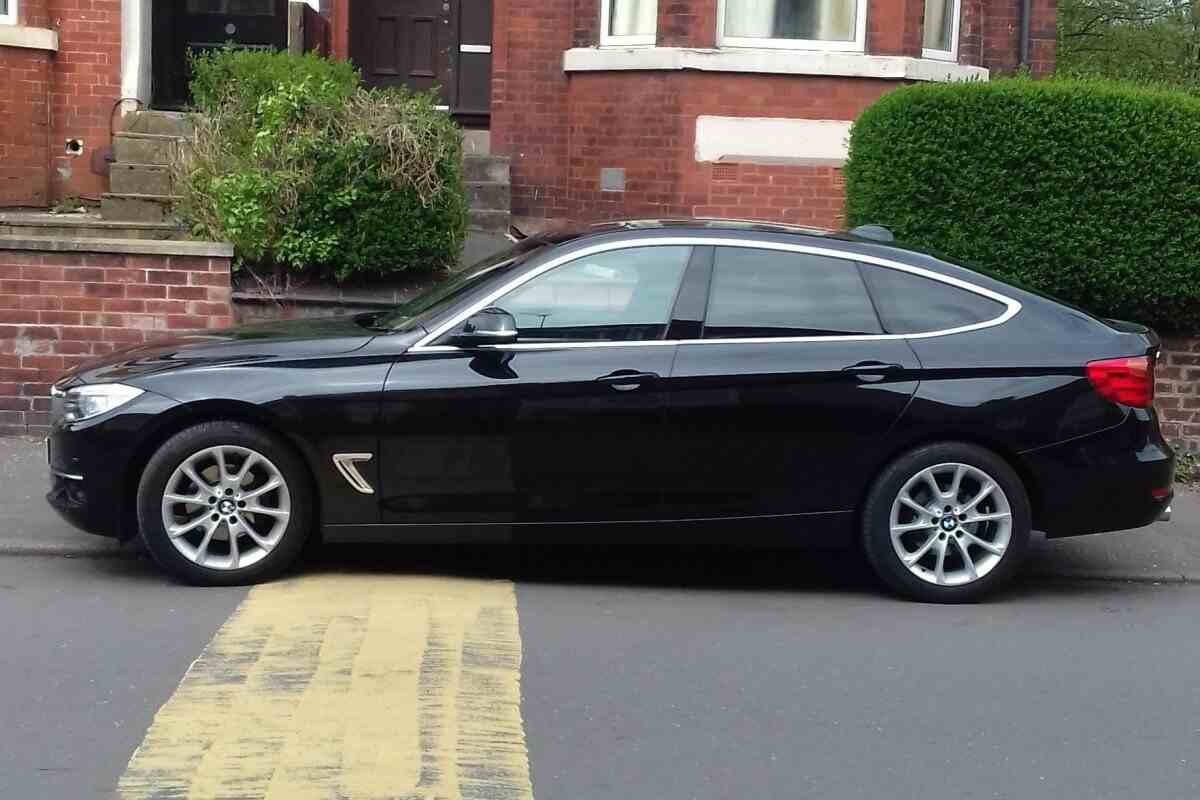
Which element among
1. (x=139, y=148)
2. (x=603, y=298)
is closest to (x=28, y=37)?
(x=139, y=148)

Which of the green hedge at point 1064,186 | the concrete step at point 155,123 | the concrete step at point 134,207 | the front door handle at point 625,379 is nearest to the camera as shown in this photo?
the front door handle at point 625,379

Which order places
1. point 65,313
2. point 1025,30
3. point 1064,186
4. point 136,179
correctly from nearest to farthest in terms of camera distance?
point 1064,186, point 65,313, point 136,179, point 1025,30

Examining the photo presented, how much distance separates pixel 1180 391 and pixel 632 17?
19.2ft

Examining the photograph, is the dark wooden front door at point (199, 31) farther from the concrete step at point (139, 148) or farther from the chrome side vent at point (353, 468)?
the chrome side vent at point (353, 468)

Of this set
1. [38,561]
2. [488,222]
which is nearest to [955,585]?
[38,561]

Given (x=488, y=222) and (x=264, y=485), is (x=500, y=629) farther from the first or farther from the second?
(x=488, y=222)

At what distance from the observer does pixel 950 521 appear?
682cm

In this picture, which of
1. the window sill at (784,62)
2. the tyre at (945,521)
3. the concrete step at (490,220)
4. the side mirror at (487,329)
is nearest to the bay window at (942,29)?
the window sill at (784,62)

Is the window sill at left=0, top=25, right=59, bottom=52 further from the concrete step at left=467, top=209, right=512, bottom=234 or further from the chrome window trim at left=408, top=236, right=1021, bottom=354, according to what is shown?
the chrome window trim at left=408, top=236, right=1021, bottom=354

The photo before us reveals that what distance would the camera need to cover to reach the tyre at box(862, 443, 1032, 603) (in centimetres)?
677

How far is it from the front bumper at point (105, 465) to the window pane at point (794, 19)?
25.5ft

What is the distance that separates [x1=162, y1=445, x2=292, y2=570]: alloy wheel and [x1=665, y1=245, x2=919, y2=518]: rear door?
1.69 m

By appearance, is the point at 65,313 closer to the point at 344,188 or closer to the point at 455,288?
the point at 344,188

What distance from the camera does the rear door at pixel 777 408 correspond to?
670 centimetres
